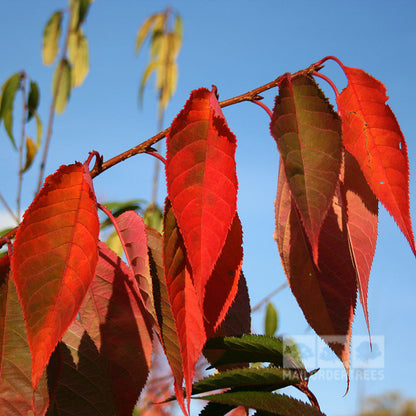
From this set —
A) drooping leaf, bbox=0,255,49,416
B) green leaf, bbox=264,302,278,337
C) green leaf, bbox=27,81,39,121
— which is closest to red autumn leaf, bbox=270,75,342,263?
drooping leaf, bbox=0,255,49,416

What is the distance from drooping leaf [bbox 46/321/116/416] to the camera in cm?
41

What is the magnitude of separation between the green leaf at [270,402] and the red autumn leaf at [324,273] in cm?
5

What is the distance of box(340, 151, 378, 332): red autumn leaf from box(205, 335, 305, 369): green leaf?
0.12 metres

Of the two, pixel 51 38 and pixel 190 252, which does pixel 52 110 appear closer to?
pixel 51 38

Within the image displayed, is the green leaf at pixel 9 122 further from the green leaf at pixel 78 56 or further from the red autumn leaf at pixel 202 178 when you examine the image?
the red autumn leaf at pixel 202 178

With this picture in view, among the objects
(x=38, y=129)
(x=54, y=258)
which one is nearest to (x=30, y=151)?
(x=38, y=129)

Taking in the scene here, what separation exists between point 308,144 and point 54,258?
7.8 inches

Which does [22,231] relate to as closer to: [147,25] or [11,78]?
[11,78]

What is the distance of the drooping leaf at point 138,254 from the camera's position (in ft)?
1.35

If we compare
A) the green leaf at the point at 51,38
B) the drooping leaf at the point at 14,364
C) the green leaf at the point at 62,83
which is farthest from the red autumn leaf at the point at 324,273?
the green leaf at the point at 51,38

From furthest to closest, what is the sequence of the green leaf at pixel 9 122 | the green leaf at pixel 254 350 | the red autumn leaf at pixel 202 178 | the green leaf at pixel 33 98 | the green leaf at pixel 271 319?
the green leaf at pixel 33 98 < the green leaf at pixel 9 122 < the green leaf at pixel 271 319 < the green leaf at pixel 254 350 < the red autumn leaf at pixel 202 178

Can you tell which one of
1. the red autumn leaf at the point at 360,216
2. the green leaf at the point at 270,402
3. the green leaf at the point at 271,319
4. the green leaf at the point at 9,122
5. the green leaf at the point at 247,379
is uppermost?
the green leaf at the point at 9,122

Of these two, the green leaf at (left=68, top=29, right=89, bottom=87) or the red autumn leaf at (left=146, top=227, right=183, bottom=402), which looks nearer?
the red autumn leaf at (left=146, top=227, right=183, bottom=402)

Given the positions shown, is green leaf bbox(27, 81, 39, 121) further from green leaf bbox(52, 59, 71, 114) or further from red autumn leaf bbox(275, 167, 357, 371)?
red autumn leaf bbox(275, 167, 357, 371)
